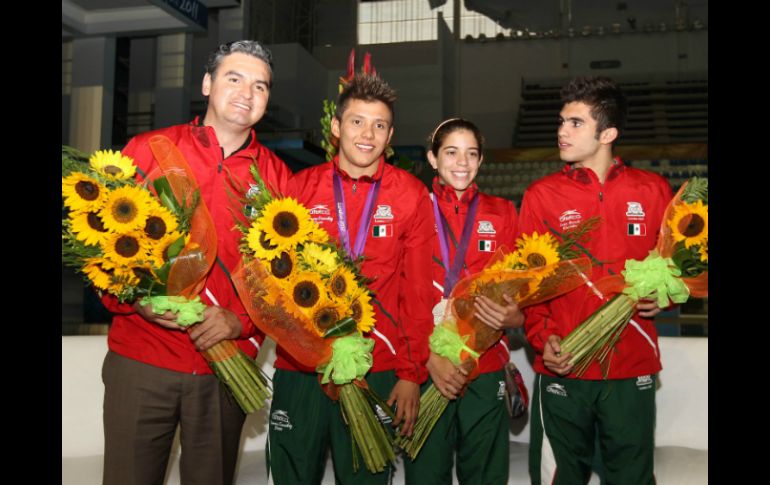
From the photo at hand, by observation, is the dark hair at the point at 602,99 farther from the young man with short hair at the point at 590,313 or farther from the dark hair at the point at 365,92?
the dark hair at the point at 365,92

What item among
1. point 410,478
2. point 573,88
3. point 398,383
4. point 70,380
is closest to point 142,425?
point 398,383

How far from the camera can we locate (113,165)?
180cm

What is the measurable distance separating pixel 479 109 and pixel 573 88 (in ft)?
43.1

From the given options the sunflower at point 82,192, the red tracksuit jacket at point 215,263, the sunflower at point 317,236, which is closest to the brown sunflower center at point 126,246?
the sunflower at point 82,192

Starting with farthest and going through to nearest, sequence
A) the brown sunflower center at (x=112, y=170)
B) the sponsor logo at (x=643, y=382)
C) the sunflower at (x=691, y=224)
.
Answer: the sponsor logo at (x=643, y=382) → the sunflower at (x=691, y=224) → the brown sunflower center at (x=112, y=170)

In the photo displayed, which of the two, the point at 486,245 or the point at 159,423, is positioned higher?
the point at 486,245

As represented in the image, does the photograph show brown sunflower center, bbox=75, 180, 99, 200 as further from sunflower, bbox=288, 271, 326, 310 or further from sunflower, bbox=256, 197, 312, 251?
sunflower, bbox=288, 271, 326, 310

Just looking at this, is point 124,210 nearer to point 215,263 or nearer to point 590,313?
point 215,263

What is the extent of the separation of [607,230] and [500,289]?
500 mm

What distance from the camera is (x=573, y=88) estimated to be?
257 cm

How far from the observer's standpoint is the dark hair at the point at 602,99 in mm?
2520

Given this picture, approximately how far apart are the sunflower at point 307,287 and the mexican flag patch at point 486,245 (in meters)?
0.91

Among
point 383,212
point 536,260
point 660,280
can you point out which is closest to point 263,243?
point 383,212

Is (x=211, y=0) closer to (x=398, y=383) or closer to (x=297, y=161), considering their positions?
(x=297, y=161)
